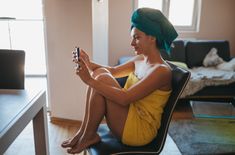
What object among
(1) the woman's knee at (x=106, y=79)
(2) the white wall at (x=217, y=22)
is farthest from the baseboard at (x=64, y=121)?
(2) the white wall at (x=217, y=22)

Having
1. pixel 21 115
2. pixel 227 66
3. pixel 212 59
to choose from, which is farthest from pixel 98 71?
pixel 212 59

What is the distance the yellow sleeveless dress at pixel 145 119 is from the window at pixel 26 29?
2.97 m

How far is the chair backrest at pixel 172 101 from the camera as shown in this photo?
123 centimetres

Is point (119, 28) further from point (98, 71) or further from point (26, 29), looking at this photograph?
point (98, 71)

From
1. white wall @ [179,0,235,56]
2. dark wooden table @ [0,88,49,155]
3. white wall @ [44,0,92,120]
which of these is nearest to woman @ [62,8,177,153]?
dark wooden table @ [0,88,49,155]

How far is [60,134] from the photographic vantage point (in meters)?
2.34

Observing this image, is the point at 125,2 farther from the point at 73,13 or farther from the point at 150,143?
the point at 150,143

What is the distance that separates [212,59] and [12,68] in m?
2.86

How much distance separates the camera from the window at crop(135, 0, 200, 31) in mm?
3865

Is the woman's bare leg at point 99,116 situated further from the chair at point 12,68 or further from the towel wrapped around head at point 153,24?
the chair at point 12,68

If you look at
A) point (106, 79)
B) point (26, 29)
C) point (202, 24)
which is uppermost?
point (202, 24)

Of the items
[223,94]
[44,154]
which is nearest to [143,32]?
[44,154]

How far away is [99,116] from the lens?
129 cm

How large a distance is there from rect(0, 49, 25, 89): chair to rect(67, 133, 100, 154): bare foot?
57 cm
